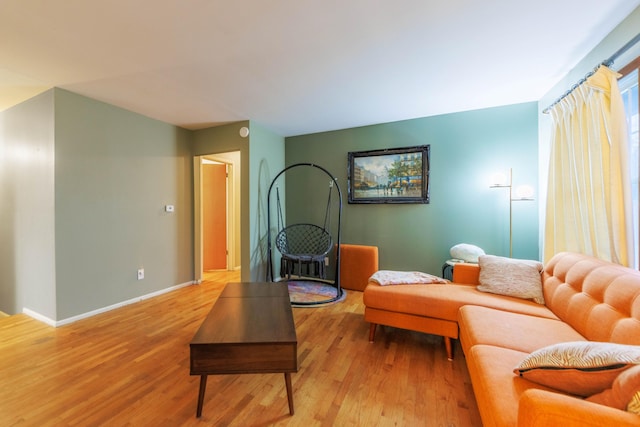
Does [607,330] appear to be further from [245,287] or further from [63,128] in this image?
[63,128]

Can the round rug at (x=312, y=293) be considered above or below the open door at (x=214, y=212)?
below

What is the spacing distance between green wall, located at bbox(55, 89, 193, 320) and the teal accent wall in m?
2.40

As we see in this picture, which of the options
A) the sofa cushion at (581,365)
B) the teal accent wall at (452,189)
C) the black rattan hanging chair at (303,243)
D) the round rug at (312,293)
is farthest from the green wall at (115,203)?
the sofa cushion at (581,365)

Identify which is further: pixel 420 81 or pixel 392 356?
pixel 420 81

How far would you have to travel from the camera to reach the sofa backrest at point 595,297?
1190 mm

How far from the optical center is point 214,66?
2.14m

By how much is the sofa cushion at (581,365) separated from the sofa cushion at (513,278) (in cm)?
120

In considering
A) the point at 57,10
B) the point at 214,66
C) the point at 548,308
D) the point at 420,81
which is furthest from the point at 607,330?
the point at 57,10

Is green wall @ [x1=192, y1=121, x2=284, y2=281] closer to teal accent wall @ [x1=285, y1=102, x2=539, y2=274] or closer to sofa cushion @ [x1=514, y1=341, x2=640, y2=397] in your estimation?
teal accent wall @ [x1=285, y1=102, x2=539, y2=274]

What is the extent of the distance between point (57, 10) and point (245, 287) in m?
2.27

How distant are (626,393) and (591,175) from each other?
71.3 inches

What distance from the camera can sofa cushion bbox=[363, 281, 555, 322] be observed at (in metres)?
1.87

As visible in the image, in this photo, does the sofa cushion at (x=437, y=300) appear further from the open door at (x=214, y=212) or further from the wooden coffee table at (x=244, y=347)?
the open door at (x=214, y=212)

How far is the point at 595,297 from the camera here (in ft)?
4.80
